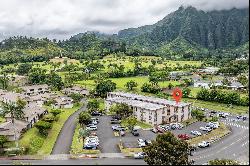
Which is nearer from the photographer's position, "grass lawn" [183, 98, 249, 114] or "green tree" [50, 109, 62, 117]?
"green tree" [50, 109, 62, 117]

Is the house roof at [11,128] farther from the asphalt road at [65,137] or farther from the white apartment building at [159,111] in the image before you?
the white apartment building at [159,111]

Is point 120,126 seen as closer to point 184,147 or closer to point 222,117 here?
point 222,117

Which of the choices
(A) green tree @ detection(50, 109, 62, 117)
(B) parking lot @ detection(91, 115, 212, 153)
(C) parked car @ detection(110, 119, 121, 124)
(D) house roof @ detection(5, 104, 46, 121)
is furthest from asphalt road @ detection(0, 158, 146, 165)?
(A) green tree @ detection(50, 109, 62, 117)

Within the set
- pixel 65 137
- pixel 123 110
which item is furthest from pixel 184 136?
pixel 65 137

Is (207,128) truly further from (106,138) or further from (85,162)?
(85,162)

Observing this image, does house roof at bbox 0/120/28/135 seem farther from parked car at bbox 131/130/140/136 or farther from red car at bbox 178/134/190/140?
red car at bbox 178/134/190/140
